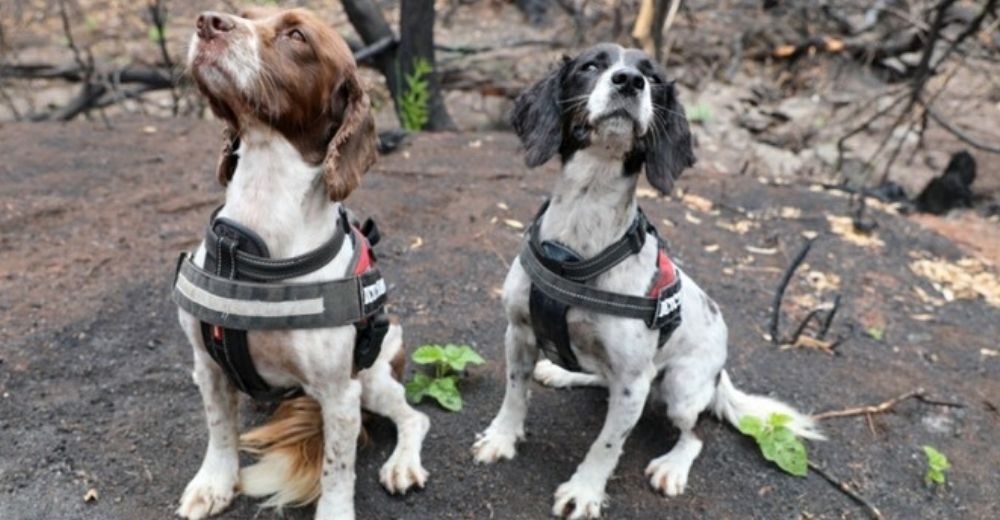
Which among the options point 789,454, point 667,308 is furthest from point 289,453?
point 789,454

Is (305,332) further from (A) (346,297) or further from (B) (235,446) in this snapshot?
(B) (235,446)

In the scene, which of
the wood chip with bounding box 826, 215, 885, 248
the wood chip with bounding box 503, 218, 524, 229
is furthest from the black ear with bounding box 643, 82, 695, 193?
the wood chip with bounding box 826, 215, 885, 248

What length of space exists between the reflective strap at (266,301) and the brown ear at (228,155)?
31 cm

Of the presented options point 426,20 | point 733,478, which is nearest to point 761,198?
point 426,20

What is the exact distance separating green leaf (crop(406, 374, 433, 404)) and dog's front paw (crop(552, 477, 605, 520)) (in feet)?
2.67

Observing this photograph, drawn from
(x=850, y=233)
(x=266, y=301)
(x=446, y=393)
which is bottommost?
(x=850, y=233)

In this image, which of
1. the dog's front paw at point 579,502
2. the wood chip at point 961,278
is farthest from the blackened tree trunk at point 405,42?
the dog's front paw at point 579,502

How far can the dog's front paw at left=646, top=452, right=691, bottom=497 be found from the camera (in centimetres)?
316

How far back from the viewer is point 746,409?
352 centimetres

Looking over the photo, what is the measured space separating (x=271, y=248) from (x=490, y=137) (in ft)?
17.1

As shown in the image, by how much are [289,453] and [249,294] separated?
82 centimetres

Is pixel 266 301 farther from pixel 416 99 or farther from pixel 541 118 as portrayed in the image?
pixel 416 99

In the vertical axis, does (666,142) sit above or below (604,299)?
above

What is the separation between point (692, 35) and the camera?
38.0 ft
